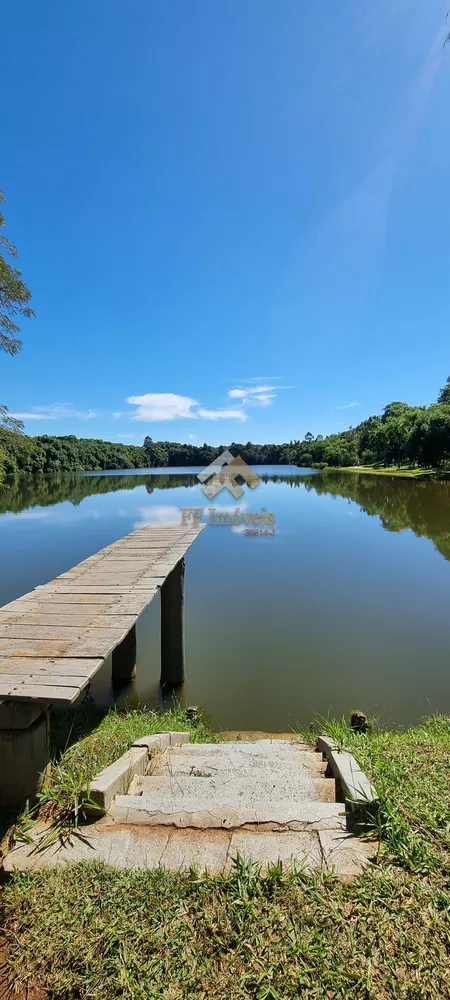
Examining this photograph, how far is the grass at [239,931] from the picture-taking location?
4.30 ft

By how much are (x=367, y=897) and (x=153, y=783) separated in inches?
53.3

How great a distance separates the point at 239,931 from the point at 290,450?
105640 millimetres

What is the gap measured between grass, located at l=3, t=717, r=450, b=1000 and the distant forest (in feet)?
40.7

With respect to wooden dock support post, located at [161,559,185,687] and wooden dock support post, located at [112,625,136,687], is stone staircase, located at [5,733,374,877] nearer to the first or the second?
wooden dock support post, located at [161,559,185,687]

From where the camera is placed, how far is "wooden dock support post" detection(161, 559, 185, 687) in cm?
573

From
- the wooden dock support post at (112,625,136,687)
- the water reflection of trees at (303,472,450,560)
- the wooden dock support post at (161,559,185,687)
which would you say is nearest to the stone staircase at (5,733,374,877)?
the wooden dock support post at (161,559,185,687)

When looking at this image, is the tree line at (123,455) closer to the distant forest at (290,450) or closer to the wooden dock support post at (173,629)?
the distant forest at (290,450)

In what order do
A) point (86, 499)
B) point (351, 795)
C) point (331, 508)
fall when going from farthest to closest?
point (86, 499) < point (331, 508) < point (351, 795)

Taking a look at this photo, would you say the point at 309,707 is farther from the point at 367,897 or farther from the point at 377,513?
the point at 377,513

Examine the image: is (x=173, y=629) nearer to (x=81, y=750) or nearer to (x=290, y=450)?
(x=81, y=750)

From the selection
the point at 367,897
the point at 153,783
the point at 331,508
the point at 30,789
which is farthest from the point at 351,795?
the point at 331,508

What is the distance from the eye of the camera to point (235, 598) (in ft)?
28.2

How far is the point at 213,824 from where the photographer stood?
1.92 meters

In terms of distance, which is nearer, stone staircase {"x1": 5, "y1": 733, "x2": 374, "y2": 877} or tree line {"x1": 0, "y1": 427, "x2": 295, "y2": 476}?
stone staircase {"x1": 5, "y1": 733, "x2": 374, "y2": 877}
